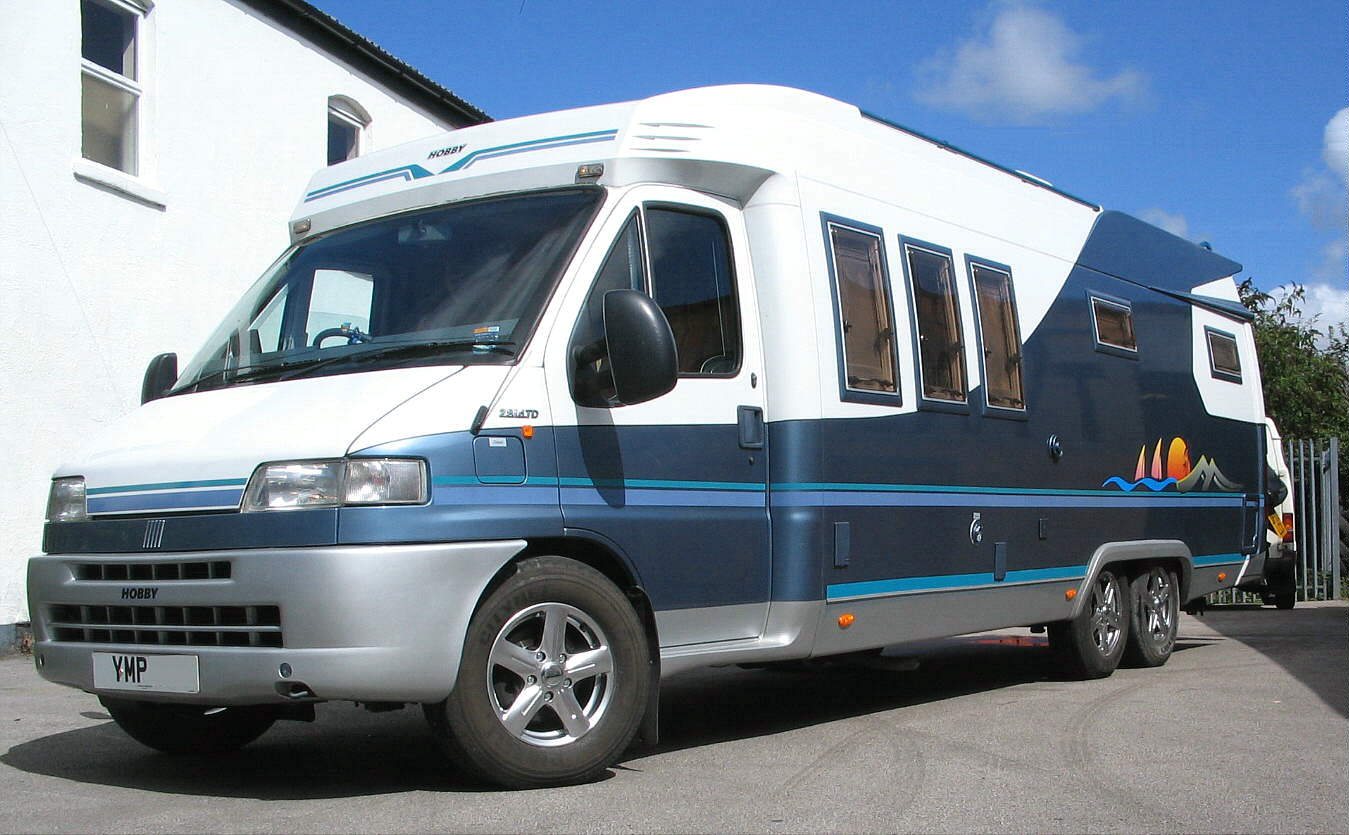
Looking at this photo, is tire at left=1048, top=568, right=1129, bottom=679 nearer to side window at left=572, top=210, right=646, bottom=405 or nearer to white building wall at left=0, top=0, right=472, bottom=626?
side window at left=572, top=210, right=646, bottom=405

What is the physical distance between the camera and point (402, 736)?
712 centimetres

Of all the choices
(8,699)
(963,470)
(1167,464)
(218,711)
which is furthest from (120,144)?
(1167,464)

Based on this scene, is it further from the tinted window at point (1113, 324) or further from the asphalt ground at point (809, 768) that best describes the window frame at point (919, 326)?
the tinted window at point (1113, 324)

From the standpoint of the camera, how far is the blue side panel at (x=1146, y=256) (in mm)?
9859

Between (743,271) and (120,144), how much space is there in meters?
7.60

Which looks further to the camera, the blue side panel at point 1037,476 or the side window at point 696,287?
the blue side panel at point 1037,476

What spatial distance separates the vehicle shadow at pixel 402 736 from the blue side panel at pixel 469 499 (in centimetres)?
105

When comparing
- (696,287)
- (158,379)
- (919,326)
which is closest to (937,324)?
(919,326)

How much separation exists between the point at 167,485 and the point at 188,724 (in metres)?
1.53

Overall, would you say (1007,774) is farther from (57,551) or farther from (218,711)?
(57,551)

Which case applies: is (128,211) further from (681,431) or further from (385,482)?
(385,482)

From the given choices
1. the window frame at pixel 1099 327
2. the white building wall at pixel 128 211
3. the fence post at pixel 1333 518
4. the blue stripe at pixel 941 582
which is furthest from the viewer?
the fence post at pixel 1333 518

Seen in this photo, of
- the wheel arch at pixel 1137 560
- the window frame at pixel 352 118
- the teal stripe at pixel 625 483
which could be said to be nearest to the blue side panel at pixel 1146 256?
the wheel arch at pixel 1137 560

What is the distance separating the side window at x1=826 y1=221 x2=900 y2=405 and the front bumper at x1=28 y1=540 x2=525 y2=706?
7.66 feet
